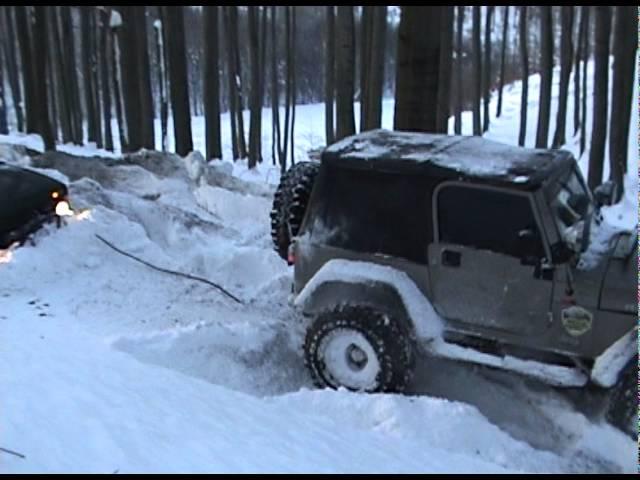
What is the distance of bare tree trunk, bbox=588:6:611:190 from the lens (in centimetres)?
1797

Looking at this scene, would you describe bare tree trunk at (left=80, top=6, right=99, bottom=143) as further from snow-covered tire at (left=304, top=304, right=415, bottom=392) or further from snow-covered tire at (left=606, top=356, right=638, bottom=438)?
snow-covered tire at (left=606, top=356, right=638, bottom=438)

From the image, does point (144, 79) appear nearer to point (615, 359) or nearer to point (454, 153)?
point (454, 153)

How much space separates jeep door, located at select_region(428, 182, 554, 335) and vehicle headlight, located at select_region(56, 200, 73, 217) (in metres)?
5.26

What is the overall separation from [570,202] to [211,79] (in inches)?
604

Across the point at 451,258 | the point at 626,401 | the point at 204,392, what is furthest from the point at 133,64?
the point at 626,401

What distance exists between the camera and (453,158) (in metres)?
6.28

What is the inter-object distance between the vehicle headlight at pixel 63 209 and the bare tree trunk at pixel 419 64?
4531 millimetres

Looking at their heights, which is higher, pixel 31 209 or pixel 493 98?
pixel 31 209

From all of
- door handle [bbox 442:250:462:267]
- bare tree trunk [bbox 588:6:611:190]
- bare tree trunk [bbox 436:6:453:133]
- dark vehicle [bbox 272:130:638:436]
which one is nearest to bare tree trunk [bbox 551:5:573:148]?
bare tree trunk [bbox 588:6:611:190]

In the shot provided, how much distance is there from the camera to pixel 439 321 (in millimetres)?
6223

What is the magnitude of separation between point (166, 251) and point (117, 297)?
2058 millimetres

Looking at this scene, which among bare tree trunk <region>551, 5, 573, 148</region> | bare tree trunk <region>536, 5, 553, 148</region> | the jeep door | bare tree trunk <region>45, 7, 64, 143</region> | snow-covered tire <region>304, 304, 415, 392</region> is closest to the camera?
the jeep door
